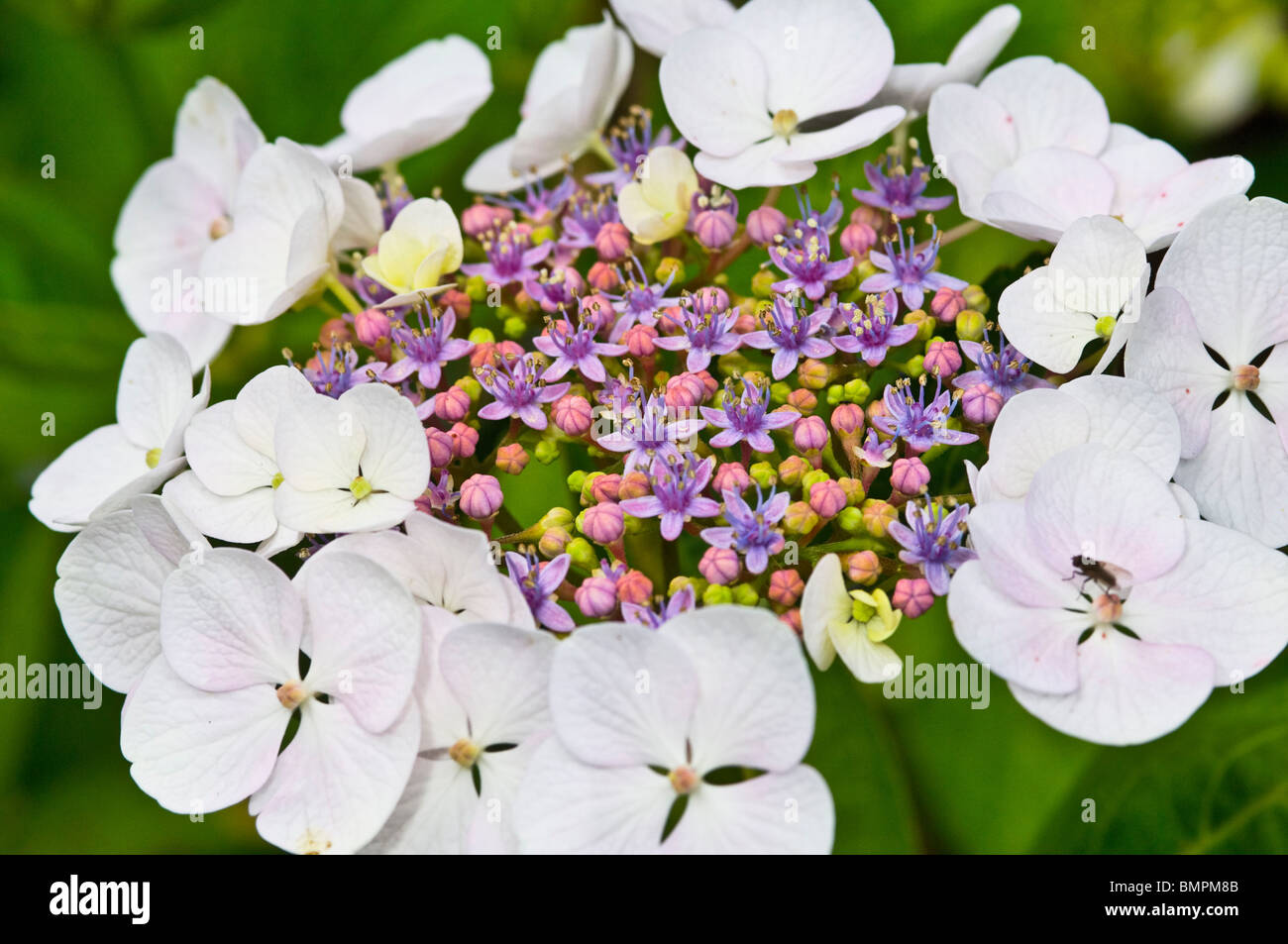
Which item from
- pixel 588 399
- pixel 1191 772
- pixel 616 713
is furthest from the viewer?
pixel 1191 772

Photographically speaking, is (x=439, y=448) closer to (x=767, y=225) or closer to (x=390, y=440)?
(x=390, y=440)

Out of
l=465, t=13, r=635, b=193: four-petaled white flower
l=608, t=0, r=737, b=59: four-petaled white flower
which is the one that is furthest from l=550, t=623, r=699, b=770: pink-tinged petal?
l=608, t=0, r=737, b=59: four-petaled white flower

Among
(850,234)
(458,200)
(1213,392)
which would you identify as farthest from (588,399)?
(458,200)

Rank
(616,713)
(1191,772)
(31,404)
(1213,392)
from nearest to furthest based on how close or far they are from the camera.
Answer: (616,713)
(1213,392)
(1191,772)
(31,404)

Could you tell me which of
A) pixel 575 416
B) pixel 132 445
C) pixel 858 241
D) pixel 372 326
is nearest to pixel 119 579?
pixel 132 445

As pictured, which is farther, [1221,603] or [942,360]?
[942,360]

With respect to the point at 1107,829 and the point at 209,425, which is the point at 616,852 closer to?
the point at 209,425
